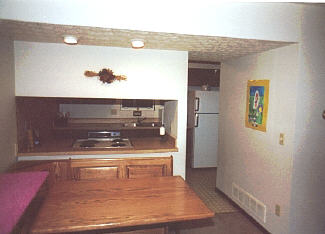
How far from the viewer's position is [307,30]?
2385 mm

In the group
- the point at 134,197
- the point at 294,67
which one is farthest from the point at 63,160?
the point at 294,67

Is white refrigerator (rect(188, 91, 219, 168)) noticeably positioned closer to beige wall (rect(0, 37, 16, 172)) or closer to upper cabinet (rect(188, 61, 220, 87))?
upper cabinet (rect(188, 61, 220, 87))

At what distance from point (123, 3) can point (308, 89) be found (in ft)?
6.53

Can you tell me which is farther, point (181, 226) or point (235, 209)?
point (235, 209)

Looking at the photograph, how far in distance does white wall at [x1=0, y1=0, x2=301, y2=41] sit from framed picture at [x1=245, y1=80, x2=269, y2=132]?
2.36 ft

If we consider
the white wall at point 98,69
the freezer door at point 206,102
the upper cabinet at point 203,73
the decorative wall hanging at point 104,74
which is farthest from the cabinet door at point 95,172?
the upper cabinet at point 203,73

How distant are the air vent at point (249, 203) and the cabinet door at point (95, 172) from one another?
1.76 meters

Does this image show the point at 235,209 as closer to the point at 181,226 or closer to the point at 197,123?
the point at 181,226

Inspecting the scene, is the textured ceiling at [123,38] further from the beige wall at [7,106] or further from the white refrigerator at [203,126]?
the white refrigerator at [203,126]

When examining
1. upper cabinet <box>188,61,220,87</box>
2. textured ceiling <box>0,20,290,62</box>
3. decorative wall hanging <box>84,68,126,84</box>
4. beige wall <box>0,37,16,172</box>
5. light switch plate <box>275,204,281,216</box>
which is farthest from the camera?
upper cabinet <box>188,61,220,87</box>

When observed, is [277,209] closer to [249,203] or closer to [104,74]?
[249,203]

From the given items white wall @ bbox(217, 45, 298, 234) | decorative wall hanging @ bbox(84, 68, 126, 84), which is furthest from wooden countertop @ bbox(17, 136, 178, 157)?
white wall @ bbox(217, 45, 298, 234)

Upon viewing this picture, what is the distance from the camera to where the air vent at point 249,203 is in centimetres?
292

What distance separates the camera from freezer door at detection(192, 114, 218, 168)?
206 inches
